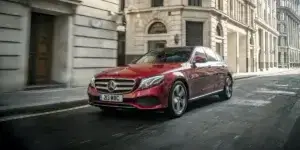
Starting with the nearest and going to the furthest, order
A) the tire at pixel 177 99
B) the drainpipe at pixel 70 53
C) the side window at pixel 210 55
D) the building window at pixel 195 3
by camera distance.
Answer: the tire at pixel 177 99 < the side window at pixel 210 55 < the drainpipe at pixel 70 53 < the building window at pixel 195 3

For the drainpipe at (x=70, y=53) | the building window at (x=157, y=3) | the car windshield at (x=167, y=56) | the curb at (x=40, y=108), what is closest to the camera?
the curb at (x=40, y=108)

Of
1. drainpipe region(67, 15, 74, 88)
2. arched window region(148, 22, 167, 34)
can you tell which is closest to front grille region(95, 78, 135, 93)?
drainpipe region(67, 15, 74, 88)

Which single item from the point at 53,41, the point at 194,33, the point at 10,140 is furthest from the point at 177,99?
the point at 194,33

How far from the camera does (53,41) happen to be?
12484 millimetres

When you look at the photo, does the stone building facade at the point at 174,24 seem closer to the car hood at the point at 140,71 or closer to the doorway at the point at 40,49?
the doorway at the point at 40,49

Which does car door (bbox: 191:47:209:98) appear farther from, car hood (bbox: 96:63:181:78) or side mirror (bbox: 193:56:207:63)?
car hood (bbox: 96:63:181:78)

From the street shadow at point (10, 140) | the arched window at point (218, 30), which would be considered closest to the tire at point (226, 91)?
the street shadow at point (10, 140)

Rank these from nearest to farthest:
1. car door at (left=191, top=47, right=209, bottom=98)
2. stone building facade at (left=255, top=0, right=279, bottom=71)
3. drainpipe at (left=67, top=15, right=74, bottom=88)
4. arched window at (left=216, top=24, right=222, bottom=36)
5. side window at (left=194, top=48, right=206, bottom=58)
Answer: car door at (left=191, top=47, right=209, bottom=98) → side window at (left=194, top=48, right=206, bottom=58) → drainpipe at (left=67, top=15, right=74, bottom=88) → arched window at (left=216, top=24, right=222, bottom=36) → stone building facade at (left=255, top=0, right=279, bottom=71)

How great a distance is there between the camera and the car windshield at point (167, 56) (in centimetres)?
688

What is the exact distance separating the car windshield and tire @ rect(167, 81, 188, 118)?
82cm

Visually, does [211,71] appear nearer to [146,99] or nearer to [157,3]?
[146,99]

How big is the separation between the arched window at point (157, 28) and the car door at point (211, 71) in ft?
56.1

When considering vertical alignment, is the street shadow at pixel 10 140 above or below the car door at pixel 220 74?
below

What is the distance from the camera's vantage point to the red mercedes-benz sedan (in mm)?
5488
